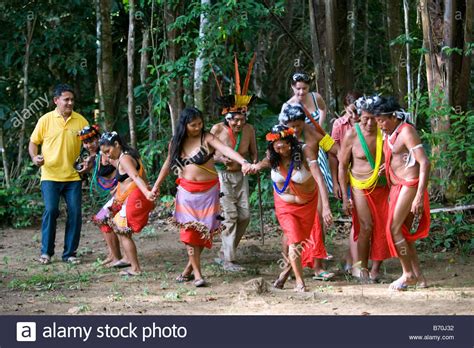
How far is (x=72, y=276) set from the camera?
26.2 ft

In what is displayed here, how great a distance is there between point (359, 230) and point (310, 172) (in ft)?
2.87

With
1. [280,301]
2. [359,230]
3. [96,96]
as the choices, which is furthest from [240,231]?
[96,96]

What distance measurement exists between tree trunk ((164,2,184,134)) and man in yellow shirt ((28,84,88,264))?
3.09 metres

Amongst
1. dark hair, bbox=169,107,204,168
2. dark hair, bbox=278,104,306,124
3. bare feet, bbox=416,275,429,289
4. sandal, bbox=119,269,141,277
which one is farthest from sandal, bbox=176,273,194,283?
bare feet, bbox=416,275,429,289

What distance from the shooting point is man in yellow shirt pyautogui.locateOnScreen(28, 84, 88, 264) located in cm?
876

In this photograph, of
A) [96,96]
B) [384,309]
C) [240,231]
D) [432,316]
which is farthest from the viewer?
[96,96]

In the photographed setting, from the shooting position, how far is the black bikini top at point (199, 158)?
748 centimetres

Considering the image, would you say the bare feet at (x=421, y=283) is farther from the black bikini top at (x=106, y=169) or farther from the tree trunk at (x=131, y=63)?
the tree trunk at (x=131, y=63)

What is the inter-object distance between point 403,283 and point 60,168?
13.0 ft

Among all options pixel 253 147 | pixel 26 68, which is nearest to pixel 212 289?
pixel 253 147

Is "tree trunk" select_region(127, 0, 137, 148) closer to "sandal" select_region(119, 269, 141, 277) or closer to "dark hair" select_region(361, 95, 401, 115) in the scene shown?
"sandal" select_region(119, 269, 141, 277)

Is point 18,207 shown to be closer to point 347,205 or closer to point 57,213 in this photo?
point 57,213

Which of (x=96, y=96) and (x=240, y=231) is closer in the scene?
(x=240, y=231)

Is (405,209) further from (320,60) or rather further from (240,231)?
(320,60)
